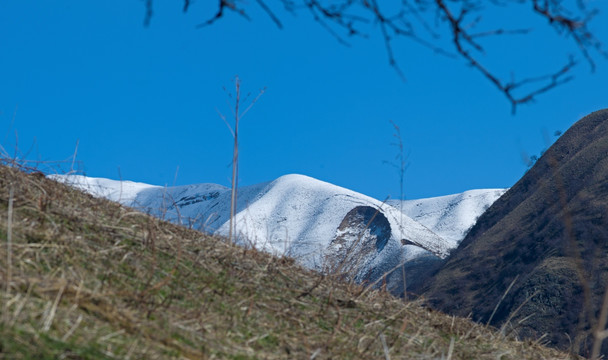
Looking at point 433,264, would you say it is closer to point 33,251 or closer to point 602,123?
point 602,123

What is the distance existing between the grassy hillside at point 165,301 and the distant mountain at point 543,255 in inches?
759

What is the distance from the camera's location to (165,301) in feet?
10.0

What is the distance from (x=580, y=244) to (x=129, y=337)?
1120 inches

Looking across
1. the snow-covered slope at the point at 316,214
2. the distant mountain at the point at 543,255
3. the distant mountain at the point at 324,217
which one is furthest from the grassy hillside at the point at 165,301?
the snow-covered slope at the point at 316,214

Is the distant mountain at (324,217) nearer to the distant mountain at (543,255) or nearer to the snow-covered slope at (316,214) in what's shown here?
the snow-covered slope at (316,214)

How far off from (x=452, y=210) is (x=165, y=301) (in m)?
73.7

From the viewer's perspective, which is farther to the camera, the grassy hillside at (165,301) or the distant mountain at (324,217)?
the distant mountain at (324,217)

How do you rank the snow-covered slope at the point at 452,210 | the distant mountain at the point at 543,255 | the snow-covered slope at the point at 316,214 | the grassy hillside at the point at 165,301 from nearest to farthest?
the grassy hillside at the point at 165,301, the distant mountain at the point at 543,255, the snow-covered slope at the point at 316,214, the snow-covered slope at the point at 452,210

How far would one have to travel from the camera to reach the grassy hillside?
2.40m

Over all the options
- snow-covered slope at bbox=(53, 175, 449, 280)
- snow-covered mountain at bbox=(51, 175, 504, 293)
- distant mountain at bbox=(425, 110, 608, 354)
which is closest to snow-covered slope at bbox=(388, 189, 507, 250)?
snow-covered mountain at bbox=(51, 175, 504, 293)

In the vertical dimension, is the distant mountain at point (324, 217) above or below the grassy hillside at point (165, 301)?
above

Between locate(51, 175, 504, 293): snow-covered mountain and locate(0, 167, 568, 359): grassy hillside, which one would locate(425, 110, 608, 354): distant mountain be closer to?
locate(51, 175, 504, 293): snow-covered mountain

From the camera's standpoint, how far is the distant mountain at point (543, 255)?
24219 mm

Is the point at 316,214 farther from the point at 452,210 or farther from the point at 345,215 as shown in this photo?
the point at 452,210
